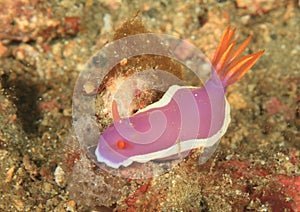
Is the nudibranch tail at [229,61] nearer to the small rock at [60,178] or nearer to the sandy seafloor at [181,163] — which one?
the sandy seafloor at [181,163]

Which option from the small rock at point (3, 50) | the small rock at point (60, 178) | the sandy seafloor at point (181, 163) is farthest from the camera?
the small rock at point (3, 50)

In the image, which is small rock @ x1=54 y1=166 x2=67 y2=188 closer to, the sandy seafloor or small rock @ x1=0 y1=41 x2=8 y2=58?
the sandy seafloor

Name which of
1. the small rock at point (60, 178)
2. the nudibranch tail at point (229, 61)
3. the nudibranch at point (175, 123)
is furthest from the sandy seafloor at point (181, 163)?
the nudibranch tail at point (229, 61)

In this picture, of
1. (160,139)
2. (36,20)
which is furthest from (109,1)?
(160,139)

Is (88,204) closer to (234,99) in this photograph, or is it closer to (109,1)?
(234,99)

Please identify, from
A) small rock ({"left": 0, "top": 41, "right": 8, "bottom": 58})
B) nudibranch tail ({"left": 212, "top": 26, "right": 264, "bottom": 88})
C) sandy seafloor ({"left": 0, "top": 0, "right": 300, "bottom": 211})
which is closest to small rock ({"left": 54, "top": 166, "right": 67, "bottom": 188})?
sandy seafloor ({"left": 0, "top": 0, "right": 300, "bottom": 211})

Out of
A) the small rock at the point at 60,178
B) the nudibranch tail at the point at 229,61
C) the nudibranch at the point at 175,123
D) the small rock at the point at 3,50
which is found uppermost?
the nudibranch tail at the point at 229,61

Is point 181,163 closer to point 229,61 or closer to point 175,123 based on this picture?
point 175,123

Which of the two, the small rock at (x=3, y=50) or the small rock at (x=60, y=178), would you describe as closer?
the small rock at (x=60, y=178)
